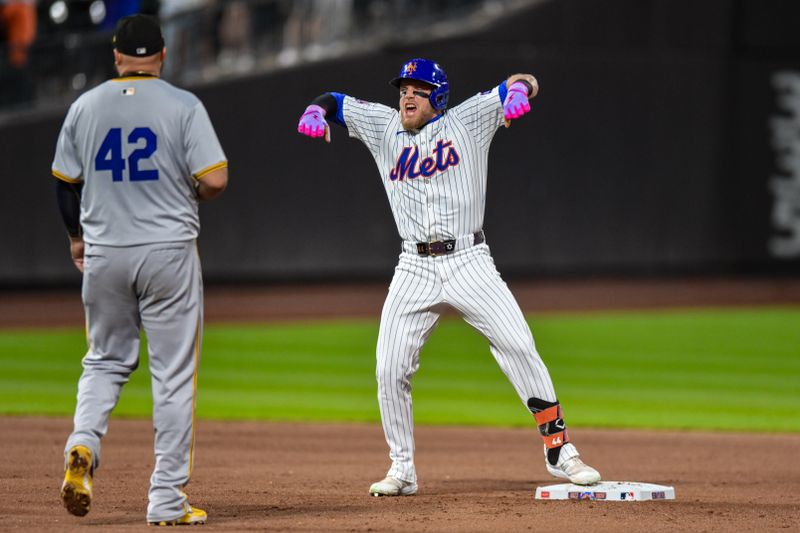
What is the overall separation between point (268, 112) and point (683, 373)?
28.8 ft

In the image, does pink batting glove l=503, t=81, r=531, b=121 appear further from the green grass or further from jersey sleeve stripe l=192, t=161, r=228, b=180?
the green grass

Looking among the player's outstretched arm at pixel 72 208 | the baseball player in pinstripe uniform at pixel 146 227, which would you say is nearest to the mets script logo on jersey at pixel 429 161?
the baseball player in pinstripe uniform at pixel 146 227

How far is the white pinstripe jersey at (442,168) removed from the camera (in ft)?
19.1

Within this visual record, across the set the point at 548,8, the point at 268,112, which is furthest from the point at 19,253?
the point at 548,8

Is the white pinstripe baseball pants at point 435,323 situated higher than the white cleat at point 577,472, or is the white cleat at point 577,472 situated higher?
the white pinstripe baseball pants at point 435,323

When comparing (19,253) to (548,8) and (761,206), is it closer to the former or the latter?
(548,8)

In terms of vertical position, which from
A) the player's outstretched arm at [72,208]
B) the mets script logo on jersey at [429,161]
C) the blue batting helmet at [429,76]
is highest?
the blue batting helmet at [429,76]

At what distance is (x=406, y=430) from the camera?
19.6 feet

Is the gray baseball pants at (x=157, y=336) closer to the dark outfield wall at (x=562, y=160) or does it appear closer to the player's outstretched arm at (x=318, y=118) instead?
the player's outstretched arm at (x=318, y=118)

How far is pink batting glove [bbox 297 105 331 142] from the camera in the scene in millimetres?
5785

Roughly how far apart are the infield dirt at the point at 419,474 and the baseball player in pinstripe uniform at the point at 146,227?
1.47 ft

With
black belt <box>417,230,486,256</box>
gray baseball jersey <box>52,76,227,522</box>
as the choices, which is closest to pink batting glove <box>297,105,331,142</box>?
black belt <box>417,230,486,256</box>

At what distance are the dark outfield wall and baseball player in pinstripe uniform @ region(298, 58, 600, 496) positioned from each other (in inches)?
486

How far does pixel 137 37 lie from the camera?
192 inches
